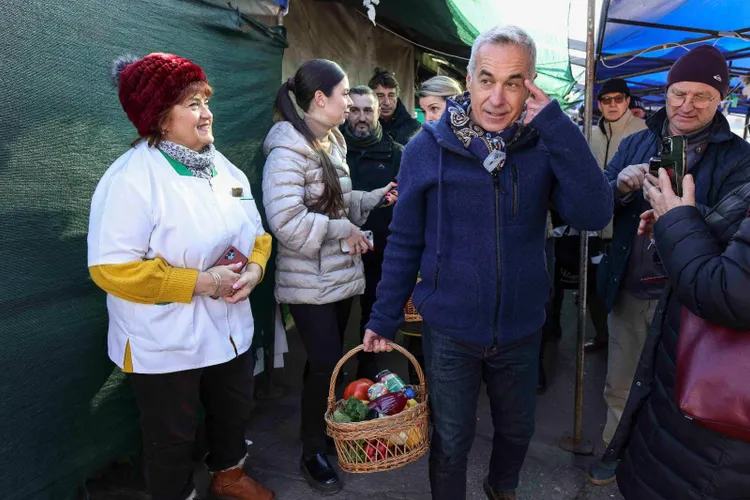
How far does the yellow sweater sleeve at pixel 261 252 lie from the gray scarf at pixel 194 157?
1.32 feet

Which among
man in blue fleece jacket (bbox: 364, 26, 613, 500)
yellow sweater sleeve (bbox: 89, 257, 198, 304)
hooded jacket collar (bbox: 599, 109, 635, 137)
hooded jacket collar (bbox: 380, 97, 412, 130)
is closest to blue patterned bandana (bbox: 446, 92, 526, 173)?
man in blue fleece jacket (bbox: 364, 26, 613, 500)

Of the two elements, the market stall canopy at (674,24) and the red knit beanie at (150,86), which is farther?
the market stall canopy at (674,24)

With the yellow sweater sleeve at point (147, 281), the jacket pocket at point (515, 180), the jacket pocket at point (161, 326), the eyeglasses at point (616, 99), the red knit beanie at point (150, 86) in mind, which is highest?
the eyeglasses at point (616, 99)

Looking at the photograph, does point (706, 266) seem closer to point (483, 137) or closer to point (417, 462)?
point (483, 137)

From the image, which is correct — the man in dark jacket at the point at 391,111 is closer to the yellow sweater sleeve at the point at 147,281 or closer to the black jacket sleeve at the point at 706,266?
the yellow sweater sleeve at the point at 147,281

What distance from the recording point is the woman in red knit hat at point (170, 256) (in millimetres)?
1828

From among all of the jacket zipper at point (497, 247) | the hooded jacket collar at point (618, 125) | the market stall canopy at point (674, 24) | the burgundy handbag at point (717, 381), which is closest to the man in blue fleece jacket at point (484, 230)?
the jacket zipper at point (497, 247)

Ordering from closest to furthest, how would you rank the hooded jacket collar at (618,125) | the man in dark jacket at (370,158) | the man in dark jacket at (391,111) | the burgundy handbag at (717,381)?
the burgundy handbag at (717,381), the man in dark jacket at (370,158), the man in dark jacket at (391,111), the hooded jacket collar at (618,125)

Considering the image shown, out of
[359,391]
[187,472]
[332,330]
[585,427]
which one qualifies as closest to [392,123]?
[332,330]

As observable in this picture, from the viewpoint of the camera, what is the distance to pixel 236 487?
98.5 inches

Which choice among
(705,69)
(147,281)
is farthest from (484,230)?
(705,69)

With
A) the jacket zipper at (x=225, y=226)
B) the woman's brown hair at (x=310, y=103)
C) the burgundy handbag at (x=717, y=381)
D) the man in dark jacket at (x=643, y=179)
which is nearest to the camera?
the burgundy handbag at (x=717, y=381)

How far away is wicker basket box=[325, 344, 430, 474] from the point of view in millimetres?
2027

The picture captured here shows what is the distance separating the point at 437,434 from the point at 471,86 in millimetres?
1380
